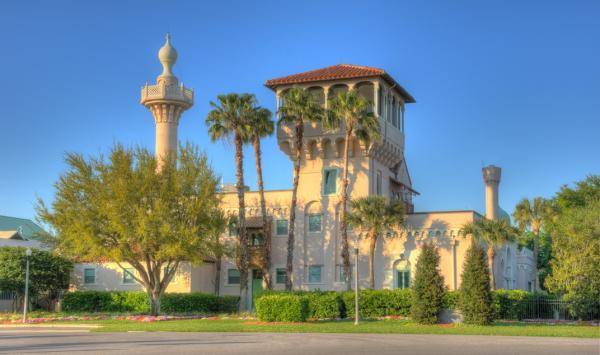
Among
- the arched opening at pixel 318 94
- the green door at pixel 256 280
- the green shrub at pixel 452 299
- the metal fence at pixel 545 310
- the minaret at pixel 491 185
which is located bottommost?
the metal fence at pixel 545 310

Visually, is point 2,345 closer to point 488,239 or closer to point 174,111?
point 488,239

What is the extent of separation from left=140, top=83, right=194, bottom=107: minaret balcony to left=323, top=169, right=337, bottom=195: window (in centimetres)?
1406

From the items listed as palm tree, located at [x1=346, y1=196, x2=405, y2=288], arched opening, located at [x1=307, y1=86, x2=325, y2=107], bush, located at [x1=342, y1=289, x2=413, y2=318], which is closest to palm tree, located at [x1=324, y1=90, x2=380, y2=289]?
palm tree, located at [x1=346, y1=196, x2=405, y2=288]

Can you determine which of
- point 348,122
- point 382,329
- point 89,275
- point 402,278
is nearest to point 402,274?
point 402,278

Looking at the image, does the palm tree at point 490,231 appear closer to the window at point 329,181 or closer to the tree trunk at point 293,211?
the window at point 329,181

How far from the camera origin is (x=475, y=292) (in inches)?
1448

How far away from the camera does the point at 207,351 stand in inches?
885

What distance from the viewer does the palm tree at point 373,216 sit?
164 feet

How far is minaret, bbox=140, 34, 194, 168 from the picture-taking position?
61.3 meters

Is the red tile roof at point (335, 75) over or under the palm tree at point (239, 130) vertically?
over

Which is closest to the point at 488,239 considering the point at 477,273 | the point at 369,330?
the point at 477,273

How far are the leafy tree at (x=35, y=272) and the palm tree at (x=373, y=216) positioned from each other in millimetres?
20398

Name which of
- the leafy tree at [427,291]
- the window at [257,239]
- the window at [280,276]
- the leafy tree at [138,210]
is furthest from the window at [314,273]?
the leafy tree at [427,291]

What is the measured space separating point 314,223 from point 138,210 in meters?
15.2
